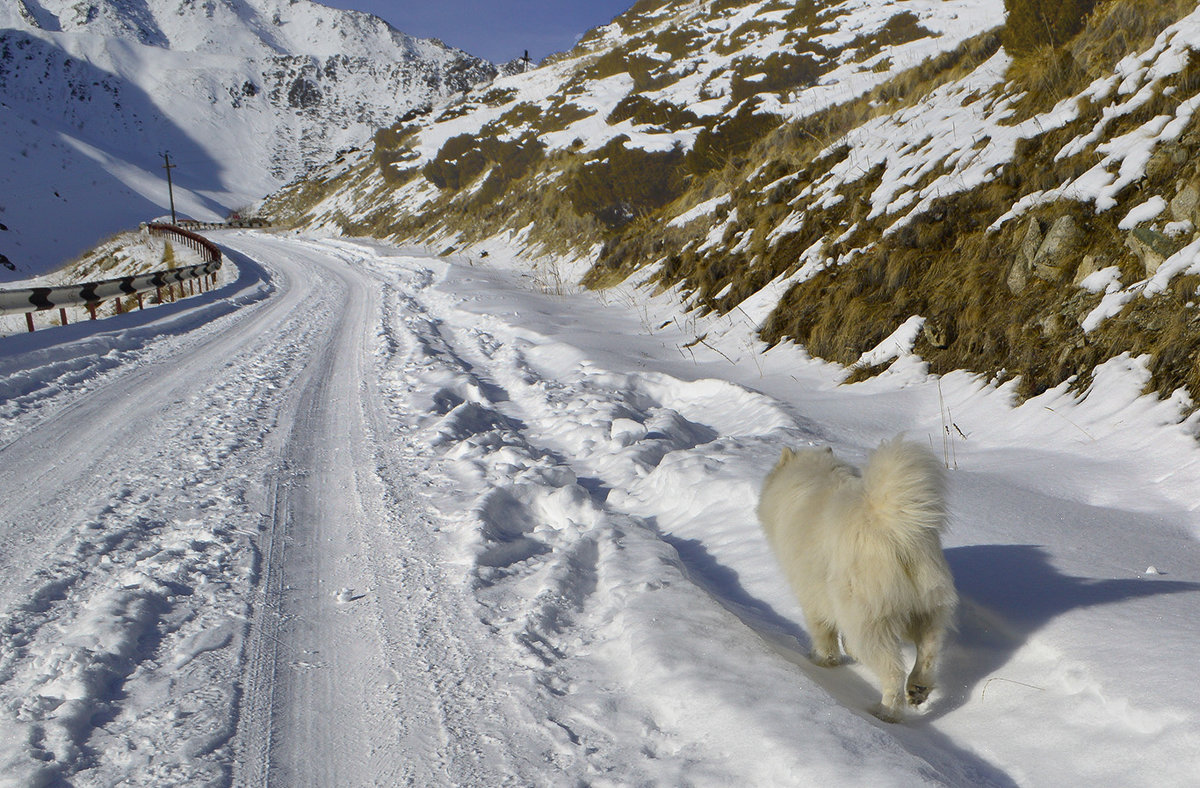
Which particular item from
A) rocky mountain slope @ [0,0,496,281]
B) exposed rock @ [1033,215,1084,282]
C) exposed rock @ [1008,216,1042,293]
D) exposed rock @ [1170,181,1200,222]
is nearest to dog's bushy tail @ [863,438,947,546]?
exposed rock @ [1170,181,1200,222]

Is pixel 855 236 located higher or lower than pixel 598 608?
higher

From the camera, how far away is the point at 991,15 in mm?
20234

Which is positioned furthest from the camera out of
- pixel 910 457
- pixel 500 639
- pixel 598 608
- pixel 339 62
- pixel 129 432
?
pixel 339 62

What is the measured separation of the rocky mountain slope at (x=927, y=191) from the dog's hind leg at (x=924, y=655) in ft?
11.9

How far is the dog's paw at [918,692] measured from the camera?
301 centimetres

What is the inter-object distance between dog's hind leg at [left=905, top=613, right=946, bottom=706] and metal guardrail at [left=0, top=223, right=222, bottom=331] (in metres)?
15.4

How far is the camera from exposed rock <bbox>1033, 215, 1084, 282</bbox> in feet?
23.1

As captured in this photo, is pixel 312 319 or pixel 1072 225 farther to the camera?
pixel 312 319

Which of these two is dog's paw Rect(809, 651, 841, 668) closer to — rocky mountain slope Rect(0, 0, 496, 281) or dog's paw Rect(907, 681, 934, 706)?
dog's paw Rect(907, 681, 934, 706)

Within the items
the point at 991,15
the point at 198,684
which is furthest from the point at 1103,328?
the point at 991,15

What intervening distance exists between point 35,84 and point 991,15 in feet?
480

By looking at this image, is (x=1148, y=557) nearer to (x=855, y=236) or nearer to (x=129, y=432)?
(x=855, y=236)

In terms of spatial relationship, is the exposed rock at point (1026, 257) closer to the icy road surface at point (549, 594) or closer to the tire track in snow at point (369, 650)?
the icy road surface at point (549, 594)

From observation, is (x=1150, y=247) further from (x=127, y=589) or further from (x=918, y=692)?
(x=127, y=589)
